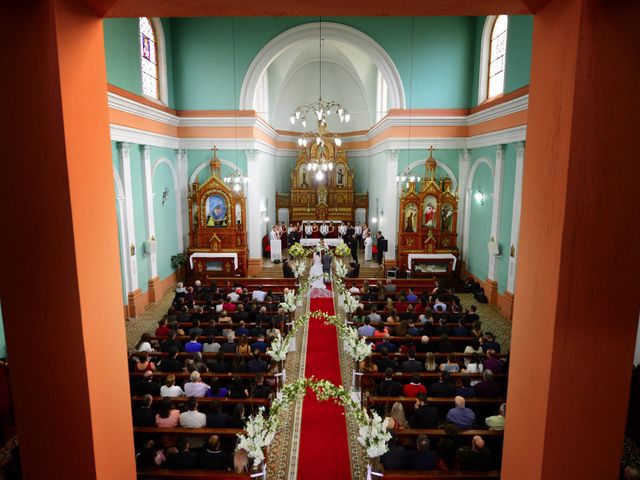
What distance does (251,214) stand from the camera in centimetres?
1634

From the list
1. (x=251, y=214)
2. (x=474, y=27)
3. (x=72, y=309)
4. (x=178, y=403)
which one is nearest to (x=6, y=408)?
(x=178, y=403)

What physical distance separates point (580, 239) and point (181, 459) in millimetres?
4945

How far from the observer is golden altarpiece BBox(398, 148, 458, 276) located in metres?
15.7

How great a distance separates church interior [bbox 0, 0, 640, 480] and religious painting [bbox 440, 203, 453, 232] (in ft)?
0.26

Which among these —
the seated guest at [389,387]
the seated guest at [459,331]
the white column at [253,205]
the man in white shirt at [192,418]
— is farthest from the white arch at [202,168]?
the man in white shirt at [192,418]

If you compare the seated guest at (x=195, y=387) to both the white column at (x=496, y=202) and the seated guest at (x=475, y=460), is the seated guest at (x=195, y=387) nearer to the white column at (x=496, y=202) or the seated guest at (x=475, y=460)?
the seated guest at (x=475, y=460)

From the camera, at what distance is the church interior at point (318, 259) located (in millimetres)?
2332

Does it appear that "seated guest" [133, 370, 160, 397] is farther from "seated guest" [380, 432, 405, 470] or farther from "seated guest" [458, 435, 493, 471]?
"seated guest" [458, 435, 493, 471]

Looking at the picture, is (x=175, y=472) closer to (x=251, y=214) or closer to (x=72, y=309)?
(x=72, y=309)

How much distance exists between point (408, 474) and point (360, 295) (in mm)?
7444

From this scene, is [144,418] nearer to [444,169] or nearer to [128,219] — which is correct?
[128,219]

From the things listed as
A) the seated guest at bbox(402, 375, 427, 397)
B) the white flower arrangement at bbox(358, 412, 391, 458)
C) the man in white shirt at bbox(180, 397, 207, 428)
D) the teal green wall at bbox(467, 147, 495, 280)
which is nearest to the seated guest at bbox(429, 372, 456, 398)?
the seated guest at bbox(402, 375, 427, 397)

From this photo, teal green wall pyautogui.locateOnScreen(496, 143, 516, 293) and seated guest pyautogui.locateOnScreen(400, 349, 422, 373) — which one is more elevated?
teal green wall pyautogui.locateOnScreen(496, 143, 516, 293)

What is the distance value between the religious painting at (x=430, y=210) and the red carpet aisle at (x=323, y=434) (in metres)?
8.17
